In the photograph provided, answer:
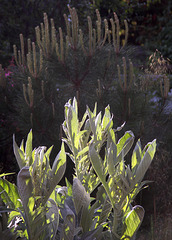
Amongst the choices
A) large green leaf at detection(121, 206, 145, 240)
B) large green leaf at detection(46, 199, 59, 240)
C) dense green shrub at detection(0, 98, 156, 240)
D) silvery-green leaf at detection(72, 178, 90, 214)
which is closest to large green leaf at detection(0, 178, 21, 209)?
dense green shrub at detection(0, 98, 156, 240)

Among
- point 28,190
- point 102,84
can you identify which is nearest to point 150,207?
point 102,84

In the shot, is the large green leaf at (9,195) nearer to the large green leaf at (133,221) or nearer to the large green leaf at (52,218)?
the large green leaf at (52,218)

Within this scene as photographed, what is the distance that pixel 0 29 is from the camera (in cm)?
559

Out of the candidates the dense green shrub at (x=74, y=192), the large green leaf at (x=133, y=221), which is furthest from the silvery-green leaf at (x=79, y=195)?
the large green leaf at (x=133, y=221)

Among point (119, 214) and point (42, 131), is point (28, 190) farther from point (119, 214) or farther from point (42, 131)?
point (42, 131)

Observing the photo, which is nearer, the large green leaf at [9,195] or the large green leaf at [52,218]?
the large green leaf at [52,218]

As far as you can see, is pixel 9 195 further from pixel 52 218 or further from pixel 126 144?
pixel 126 144

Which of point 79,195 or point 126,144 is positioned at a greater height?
point 126,144

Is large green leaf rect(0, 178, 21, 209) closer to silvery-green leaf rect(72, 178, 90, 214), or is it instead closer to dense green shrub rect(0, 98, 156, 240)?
dense green shrub rect(0, 98, 156, 240)

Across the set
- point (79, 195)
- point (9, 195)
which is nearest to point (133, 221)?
point (79, 195)

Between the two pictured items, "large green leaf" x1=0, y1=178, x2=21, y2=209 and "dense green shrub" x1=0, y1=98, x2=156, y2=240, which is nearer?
"dense green shrub" x1=0, y1=98, x2=156, y2=240

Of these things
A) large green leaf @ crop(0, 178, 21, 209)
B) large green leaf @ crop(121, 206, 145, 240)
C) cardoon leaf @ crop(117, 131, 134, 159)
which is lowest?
large green leaf @ crop(121, 206, 145, 240)

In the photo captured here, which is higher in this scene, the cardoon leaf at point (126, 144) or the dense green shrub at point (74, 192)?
the cardoon leaf at point (126, 144)

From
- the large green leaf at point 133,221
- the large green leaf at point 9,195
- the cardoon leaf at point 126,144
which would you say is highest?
the cardoon leaf at point 126,144
